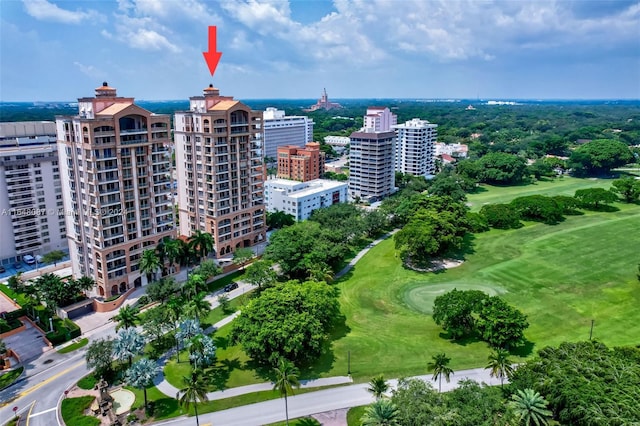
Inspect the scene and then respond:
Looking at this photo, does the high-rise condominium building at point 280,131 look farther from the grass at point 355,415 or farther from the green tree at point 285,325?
the grass at point 355,415

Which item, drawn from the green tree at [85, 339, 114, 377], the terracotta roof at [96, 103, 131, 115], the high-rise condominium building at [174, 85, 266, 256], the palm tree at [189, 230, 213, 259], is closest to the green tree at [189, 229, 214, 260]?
the palm tree at [189, 230, 213, 259]

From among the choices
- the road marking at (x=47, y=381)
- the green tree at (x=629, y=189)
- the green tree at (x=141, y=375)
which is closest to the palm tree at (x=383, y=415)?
the green tree at (x=141, y=375)

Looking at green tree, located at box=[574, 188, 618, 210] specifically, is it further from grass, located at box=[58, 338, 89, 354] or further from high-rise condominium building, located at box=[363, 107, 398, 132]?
grass, located at box=[58, 338, 89, 354]

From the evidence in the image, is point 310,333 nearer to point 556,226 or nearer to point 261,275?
point 261,275

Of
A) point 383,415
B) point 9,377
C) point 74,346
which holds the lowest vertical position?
point 9,377

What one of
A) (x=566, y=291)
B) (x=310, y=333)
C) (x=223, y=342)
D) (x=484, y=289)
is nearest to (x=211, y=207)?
(x=223, y=342)

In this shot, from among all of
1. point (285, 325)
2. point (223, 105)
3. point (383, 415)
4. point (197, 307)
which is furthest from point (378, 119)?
point (383, 415)

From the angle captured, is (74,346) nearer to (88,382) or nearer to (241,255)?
(88,382)
